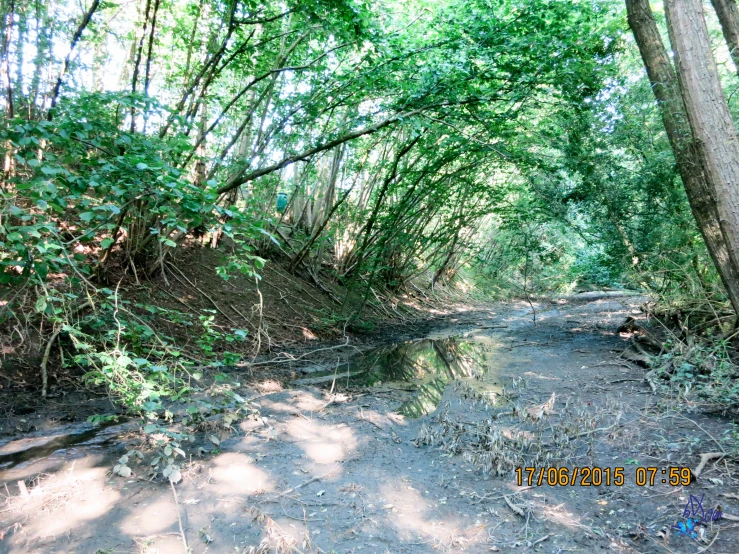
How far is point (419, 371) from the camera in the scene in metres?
7.79

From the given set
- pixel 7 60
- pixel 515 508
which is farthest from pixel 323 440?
pixel 7 60

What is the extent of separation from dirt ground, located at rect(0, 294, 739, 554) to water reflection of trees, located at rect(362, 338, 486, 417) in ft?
1.84

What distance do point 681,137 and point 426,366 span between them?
16.5 ft

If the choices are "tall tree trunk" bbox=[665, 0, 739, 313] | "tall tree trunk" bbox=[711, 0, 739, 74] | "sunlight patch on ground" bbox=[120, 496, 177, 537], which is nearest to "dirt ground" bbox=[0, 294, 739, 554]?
"sunlight patch on ground" bbox=[120, 496, 177, 537]

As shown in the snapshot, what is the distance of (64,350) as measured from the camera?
5.36m

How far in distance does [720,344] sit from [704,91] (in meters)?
2.59

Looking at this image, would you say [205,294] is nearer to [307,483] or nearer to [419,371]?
[419,371]

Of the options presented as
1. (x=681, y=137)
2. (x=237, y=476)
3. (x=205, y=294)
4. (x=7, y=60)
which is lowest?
(x=237, y=476)

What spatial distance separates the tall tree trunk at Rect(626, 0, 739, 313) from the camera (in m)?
4.23

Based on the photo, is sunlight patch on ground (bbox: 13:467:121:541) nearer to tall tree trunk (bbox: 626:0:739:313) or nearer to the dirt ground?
the dirt ground

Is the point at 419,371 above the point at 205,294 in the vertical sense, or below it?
below

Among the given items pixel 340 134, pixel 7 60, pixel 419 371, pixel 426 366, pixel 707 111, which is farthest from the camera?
pixel 426 366

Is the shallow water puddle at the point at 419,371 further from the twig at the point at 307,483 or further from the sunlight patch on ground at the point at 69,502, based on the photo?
the sunlight patch on ground at the point at 69,502

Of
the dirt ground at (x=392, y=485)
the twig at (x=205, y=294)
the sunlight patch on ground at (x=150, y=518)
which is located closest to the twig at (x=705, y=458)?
the dirt ground at (x=392, y=485)
